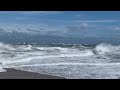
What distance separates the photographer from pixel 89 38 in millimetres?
2162

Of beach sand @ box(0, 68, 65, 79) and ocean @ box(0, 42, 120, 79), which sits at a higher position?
ocean @ box(0, 42, 120, 79)

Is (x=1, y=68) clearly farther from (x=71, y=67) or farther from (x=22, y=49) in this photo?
(x=71, y=67)

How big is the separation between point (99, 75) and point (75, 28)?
0.66m

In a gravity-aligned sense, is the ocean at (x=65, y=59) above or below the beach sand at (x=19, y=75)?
above

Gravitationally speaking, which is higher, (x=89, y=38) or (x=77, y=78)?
(x=89, y=38)

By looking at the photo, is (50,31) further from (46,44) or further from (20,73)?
(20,73)

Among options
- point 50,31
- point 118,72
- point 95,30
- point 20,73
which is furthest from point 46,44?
point 118,72

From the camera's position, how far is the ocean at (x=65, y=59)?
7.06ft

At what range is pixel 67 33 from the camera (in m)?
2.20

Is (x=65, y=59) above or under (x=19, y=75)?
above

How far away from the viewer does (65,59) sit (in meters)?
2.17

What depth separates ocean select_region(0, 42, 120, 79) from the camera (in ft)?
7.06
